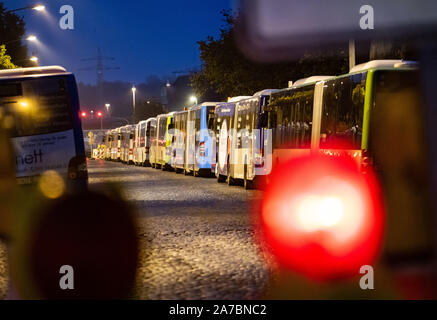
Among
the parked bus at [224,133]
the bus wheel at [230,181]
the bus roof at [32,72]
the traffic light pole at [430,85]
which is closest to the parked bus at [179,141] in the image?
the parked bus at [224,133]

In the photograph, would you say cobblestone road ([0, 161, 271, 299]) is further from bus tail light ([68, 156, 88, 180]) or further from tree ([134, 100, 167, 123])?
tree ([134, 100, 167, 123])

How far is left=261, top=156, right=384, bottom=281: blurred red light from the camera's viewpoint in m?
10.4

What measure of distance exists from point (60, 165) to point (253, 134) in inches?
Answer: 503

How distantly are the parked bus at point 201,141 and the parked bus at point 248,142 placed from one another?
660cm

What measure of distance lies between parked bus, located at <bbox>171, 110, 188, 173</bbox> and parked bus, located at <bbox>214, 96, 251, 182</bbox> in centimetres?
837

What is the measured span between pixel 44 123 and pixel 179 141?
28.8 metres

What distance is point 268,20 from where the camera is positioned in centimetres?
1255

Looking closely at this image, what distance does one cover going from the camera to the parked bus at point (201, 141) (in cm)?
3722

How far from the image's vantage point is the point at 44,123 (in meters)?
14.9

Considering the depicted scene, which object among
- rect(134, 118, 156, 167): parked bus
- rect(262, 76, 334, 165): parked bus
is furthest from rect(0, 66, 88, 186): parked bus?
rect(134, 118, 156, 167): parked bus

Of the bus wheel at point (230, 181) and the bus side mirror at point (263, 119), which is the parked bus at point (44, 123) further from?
the bus wheel at point (230, 181)

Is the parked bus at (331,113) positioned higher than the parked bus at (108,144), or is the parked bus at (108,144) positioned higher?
the parked bus at (331,113)

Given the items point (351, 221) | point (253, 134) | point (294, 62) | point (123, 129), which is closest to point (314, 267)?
point (351, 221)

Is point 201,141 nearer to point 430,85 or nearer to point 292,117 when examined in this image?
point 292,117
